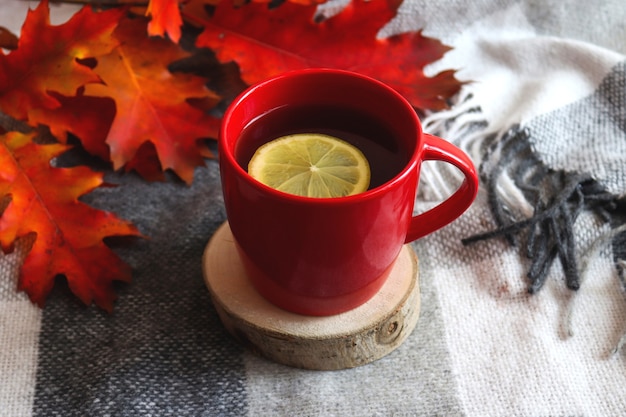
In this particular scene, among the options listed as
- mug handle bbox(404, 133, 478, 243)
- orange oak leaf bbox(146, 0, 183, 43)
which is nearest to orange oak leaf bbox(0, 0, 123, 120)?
orange oak leaf bbox(146, 0, 183, 43)

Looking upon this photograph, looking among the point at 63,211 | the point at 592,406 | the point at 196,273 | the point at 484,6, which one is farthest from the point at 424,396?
the point at 484,6

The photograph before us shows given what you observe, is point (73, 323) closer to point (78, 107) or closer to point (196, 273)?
point (196, 273)

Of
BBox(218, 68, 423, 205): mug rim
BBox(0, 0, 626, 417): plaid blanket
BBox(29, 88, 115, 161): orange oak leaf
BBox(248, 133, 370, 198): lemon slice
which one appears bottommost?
BBox(0, 0, 626, 417): plaid blanket

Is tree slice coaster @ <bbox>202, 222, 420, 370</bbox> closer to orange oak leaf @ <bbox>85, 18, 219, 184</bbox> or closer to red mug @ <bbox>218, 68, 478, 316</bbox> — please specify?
red mug @ <bbox>218, 68, 478, 316</bbox>

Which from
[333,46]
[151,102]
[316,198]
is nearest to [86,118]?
[151,102]

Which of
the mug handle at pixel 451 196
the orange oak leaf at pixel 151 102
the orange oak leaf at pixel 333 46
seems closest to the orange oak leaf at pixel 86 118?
the orange oak leaf at pixel 151 102

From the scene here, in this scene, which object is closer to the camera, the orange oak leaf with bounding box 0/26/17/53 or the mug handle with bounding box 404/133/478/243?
the mug handle with bounding box 404/133/478/243
